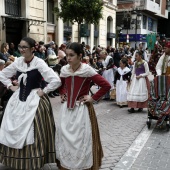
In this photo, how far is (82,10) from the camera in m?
13.8

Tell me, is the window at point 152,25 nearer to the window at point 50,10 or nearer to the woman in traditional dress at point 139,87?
the window at point 50,10

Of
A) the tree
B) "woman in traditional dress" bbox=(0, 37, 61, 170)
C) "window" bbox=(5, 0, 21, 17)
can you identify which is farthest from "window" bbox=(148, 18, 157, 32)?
"woman in traditional dress" bbox=(0, 37, 61, 170)

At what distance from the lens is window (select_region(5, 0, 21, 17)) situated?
14383 millimetres

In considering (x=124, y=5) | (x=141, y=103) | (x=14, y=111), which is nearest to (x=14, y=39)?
(x=141, y=103)

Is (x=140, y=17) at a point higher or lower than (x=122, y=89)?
higher

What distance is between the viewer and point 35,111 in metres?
3.61

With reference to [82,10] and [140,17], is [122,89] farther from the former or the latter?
[140,17]

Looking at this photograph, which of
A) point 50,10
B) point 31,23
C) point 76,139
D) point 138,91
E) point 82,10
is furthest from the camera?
point 50,10

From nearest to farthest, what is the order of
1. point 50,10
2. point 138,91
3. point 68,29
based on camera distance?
point 138,91 → point 50,10 → point 68,29

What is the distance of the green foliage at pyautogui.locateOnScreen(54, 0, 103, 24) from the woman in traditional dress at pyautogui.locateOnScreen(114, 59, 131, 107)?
5.83 meters

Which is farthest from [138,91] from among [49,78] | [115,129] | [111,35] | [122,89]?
[111,35]

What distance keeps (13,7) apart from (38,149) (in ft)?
42.0

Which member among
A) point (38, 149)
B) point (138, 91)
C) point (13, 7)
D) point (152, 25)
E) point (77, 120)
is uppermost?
point (152, 25)

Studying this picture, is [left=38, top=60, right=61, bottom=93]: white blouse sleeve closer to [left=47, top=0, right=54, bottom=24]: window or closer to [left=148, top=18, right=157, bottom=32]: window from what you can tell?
[left=47, top=0, right=54, bottom=24]: window
